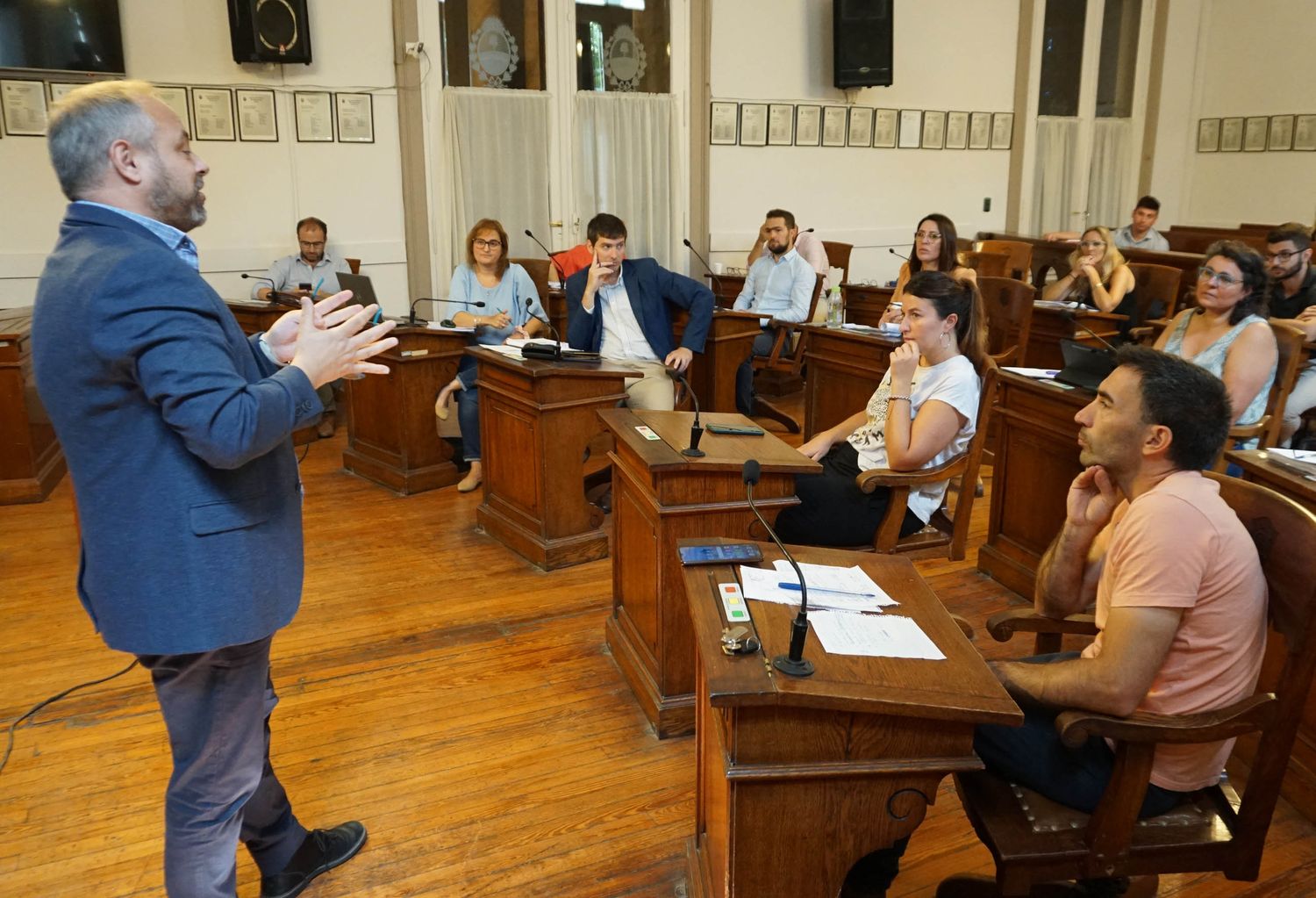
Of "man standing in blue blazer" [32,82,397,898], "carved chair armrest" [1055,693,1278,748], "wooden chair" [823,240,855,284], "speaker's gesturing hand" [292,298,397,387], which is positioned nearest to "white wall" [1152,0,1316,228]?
"wooden chair" [823,240,855,284]

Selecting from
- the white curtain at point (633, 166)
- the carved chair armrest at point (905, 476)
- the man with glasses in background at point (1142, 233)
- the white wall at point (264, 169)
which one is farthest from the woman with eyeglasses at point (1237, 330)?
the white wall at point (264, 169)

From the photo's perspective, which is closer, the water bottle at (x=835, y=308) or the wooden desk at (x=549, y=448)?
the wooden desk at (x=549, y=448)

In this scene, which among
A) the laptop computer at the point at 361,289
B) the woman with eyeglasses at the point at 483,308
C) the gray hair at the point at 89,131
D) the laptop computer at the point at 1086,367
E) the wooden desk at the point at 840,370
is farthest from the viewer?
the woman with eyeglasses at the point at 483,308

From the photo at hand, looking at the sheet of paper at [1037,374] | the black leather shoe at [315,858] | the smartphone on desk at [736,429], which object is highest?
→ the sheet of paper at [1037,374]

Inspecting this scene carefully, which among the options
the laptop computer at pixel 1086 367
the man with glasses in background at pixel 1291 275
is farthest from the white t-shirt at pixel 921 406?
the man with glasses in background at pixel 1291 275

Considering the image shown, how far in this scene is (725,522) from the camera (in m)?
2.68

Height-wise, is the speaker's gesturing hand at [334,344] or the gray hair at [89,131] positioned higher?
the gray hair at [89,131]

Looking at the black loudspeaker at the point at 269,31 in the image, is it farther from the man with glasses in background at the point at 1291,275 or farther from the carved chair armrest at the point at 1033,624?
the carved chair armrest at the point at 1033,624

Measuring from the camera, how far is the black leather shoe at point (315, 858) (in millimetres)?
2123

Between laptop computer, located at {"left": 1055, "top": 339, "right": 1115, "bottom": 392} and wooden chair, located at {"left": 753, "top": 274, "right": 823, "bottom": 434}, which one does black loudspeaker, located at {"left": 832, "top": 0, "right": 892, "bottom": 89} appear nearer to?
wooden chair, located at {"left": 753, "top": 274, "right": 823, "bottom": 434}

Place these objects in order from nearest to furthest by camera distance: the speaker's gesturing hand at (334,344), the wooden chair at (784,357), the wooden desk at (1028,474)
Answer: the speaker's gesturing hand at (334,344)
the wooden desk at (1028,474)
the wooden chair at (784,357)

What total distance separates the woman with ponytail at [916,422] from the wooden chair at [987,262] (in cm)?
387

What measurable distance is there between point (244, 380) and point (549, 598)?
2.25m

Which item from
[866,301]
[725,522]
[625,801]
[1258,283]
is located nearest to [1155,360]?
[725,522]
